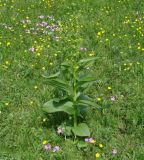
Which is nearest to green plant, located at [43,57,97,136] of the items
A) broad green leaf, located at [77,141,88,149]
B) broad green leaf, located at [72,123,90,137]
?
broad green leaf, located at [72,123,90,137]

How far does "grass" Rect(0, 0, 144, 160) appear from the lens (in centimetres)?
558

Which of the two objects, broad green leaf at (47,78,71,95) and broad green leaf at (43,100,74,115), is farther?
broad green leaf at (43,100,74,115)

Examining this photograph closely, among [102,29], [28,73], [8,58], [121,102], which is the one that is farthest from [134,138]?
[102,29]

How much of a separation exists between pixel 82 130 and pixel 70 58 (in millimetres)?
1103

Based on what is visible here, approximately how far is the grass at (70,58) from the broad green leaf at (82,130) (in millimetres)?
175

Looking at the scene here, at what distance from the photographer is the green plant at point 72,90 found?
5477mm

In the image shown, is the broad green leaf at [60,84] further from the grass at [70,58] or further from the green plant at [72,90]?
the grass at [70,58]

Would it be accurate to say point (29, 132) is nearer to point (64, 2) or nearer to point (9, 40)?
point (9, 40)

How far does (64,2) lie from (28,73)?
406 centimetres

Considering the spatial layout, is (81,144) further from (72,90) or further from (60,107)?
(72,90)

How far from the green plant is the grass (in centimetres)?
16

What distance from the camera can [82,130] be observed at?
561 centimetres

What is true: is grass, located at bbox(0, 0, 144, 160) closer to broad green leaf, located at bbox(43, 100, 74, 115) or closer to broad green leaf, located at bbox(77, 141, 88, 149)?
broad green leaf, located at bbox(77, 141, 88, 149)

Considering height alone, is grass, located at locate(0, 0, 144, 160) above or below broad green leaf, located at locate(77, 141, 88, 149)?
above
